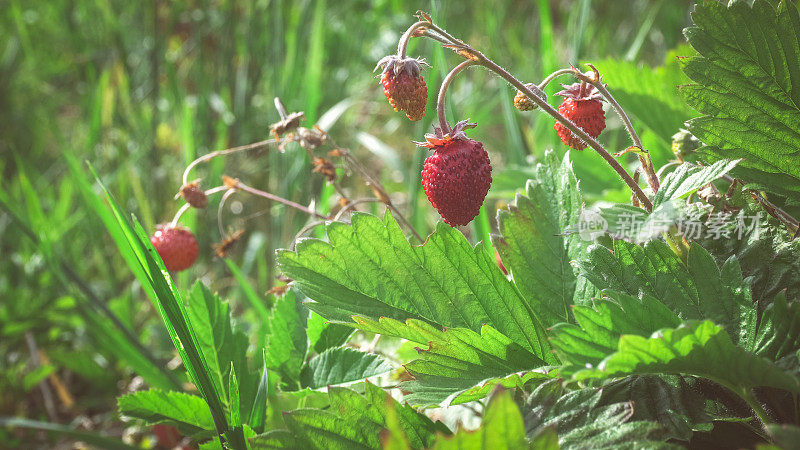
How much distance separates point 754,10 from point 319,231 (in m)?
0.63

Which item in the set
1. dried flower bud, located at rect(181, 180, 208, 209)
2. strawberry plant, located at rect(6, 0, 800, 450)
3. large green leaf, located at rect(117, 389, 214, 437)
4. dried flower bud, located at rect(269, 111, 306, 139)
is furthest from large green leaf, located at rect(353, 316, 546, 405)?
dried flower bud, located at rect(181, 180, 208, 209)

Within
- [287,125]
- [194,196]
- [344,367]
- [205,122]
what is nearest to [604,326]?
[344,367]

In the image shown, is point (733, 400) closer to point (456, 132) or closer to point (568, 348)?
point (568, 348)

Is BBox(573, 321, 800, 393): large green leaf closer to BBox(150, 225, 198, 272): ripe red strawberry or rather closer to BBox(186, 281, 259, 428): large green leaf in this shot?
BBox(186, 281, 259, 428): large green leaf

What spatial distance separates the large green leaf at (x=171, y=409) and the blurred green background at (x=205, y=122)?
41 centimetres

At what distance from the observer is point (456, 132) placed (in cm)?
68

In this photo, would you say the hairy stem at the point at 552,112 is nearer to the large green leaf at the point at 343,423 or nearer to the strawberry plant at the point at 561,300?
the strawberry plant at the point at 561,300

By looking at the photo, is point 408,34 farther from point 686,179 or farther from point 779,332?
point 779,332

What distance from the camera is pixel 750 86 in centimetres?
59

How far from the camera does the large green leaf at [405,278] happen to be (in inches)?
23.7

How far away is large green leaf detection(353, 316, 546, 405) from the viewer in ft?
1.75

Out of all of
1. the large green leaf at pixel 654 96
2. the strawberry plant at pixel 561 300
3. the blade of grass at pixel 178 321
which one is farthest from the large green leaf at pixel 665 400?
the large green leaf at pixel 654 96

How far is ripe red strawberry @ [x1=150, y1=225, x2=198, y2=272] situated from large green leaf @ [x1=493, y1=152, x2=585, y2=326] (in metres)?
0.61

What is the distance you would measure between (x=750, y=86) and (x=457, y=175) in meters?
0.29
